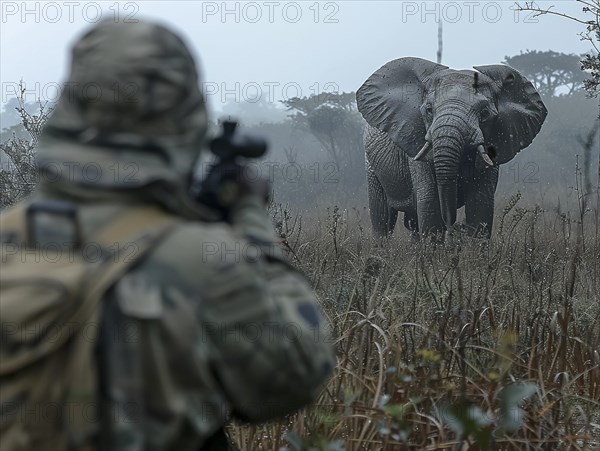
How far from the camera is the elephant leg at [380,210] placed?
1102cm

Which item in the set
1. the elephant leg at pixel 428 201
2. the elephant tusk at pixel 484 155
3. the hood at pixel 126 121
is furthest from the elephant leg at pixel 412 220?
the hood at pixel 126 121

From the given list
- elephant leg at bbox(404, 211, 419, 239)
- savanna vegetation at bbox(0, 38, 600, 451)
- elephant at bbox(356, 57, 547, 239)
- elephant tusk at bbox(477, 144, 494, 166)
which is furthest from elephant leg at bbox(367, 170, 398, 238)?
savanna vegetation at bbox(0, 38, 600, 451)

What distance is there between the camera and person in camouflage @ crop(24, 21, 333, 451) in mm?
1316

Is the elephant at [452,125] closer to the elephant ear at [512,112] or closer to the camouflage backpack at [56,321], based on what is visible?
the elephant ear at [512,112]

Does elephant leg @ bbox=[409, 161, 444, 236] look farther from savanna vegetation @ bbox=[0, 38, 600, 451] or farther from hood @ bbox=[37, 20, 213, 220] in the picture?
hood @ bbox=[37, 20, 213, 220]

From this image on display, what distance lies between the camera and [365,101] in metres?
9.39

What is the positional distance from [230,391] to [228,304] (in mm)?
142

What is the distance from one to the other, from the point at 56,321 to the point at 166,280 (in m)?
0.17

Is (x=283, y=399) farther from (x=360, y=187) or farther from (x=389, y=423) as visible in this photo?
(x=360, y=187)

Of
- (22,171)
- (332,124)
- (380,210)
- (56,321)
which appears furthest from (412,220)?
(332,124)

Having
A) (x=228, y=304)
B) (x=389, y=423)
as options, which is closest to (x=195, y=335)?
(x=228, y=304)

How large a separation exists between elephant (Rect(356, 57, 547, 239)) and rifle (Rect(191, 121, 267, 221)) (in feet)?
20.2

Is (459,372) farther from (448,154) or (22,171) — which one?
(448,154)

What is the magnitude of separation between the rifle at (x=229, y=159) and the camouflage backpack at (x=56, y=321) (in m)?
0.15
